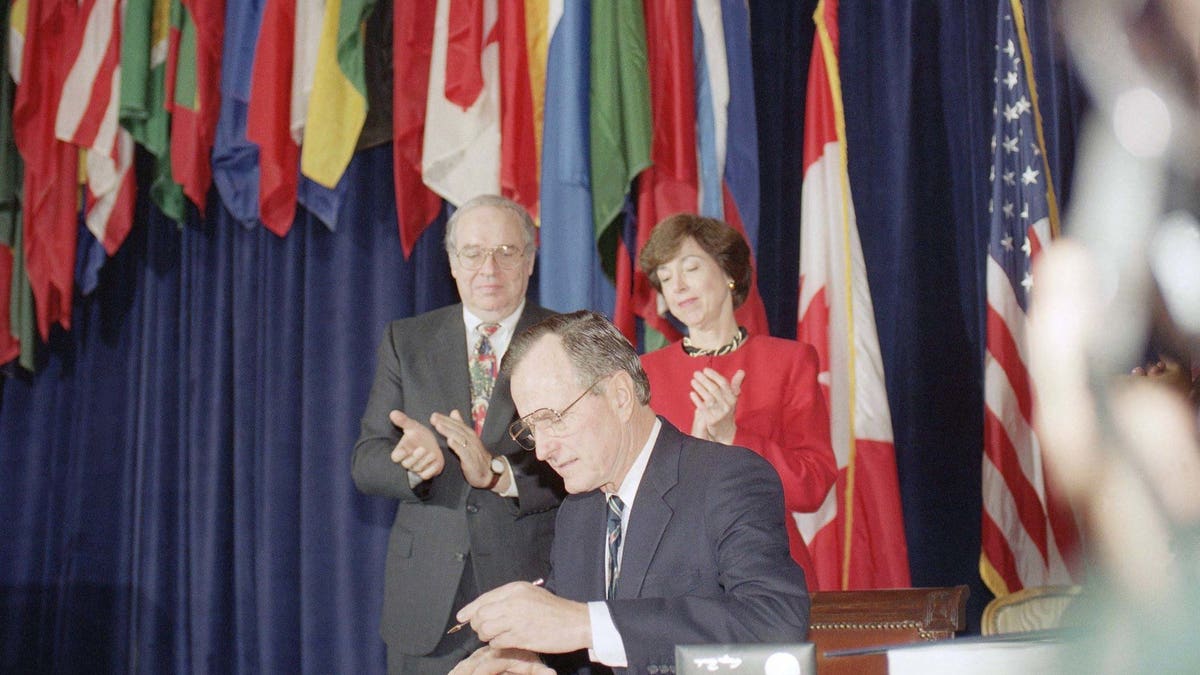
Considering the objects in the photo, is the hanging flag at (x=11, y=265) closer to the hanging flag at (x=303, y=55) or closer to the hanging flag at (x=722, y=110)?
the hanging flag at (x=303, y=55)

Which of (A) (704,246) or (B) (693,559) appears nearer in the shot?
(B) (693,559)

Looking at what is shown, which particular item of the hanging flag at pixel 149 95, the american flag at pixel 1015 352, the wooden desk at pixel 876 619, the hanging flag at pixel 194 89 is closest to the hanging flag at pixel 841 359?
the american flag at pixel 1015 352

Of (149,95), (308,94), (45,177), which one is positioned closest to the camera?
(308,94)

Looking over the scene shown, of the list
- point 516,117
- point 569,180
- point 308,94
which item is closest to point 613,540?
point 569,180

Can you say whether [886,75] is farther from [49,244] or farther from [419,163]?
[49,244]

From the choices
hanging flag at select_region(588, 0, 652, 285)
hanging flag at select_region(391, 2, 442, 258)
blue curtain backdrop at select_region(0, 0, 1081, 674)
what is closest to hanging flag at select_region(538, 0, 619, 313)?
hanging flag at select_region(588, 0, 652, 285)

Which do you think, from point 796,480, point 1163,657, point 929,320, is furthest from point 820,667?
point 929,320

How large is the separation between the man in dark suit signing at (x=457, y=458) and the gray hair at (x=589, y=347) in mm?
647

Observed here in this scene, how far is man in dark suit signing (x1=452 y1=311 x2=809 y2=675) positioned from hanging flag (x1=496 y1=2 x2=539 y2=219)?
6.85 ft

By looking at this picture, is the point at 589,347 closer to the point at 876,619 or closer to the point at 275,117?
the point at 876,619

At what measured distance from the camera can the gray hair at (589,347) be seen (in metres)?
2.18

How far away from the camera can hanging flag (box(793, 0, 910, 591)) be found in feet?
12.8

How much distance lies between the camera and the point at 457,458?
311cm

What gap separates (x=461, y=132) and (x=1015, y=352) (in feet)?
6.79
